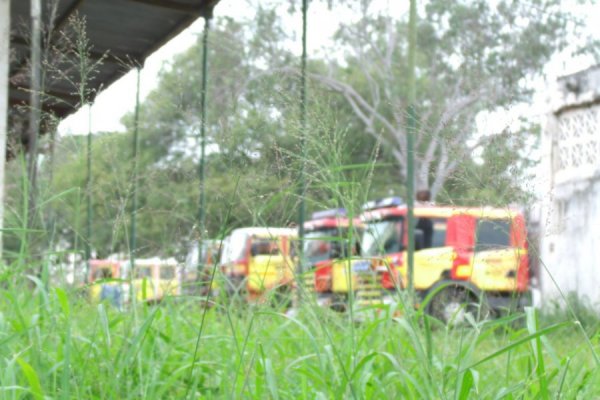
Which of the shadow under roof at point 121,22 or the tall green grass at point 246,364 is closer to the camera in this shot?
the tall green grass at point 246,364

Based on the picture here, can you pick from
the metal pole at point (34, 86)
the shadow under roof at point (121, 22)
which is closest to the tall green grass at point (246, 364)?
the metal pole at point (34, 86)

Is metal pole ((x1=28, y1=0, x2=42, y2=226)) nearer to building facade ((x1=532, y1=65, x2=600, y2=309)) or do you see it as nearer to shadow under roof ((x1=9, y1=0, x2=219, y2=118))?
shadow under roof ((x1=9, y1=0, x2=219, y2=118))

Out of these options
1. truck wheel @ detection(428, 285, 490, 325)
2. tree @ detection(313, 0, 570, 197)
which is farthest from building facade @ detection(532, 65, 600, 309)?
tree @ detection(313, 0, 570, 197)

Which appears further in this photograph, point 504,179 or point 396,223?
point 396,223

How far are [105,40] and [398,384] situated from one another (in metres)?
5.91

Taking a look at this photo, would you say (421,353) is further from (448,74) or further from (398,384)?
(448,74)

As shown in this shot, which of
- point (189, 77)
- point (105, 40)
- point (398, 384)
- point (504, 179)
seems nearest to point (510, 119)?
point (504, 179)

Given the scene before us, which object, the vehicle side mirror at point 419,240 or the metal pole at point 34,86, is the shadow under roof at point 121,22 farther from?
the vehicle side mirror at point 419,240

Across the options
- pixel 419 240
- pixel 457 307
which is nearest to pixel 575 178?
pixel 419 240

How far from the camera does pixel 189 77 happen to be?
25281 millimetres

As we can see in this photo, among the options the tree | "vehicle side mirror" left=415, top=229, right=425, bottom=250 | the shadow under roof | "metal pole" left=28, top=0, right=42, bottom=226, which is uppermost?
the tree

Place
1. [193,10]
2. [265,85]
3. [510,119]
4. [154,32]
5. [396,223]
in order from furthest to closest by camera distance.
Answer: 1. [396,223]
2. [154,32]
3. [193,10]
4. [265,85]
5. [510,119]

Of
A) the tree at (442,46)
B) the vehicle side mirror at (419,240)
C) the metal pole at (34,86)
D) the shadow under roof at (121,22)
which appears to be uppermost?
the tree at (442,46)

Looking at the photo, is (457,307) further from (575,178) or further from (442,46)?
(442,46)
